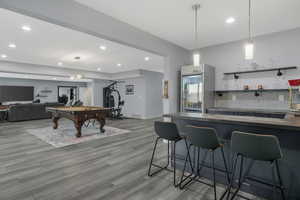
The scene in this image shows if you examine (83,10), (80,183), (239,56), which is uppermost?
(83,10)

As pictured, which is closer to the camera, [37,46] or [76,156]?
[76,156]

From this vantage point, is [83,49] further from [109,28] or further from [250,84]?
[250,84]

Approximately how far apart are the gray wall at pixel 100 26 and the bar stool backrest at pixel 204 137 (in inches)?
83.7

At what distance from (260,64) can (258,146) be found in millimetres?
3059

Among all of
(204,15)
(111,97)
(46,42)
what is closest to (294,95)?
(204,15)

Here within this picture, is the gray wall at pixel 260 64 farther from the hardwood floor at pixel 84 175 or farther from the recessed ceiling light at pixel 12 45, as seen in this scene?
the recessed ceiling light at pixel 12 45

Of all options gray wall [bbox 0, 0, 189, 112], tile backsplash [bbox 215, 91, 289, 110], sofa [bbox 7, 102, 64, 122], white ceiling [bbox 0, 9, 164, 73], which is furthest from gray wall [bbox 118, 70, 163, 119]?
tile backsplash [bbox 215, 91, 289, 110]

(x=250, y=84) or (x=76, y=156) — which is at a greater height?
(x=250, y=84)

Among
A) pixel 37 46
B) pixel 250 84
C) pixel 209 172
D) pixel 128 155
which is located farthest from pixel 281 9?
pixel 37 46

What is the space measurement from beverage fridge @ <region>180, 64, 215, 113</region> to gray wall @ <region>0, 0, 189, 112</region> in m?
0.25

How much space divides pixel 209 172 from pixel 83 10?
3.16 m

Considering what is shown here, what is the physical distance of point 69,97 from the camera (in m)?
13.1

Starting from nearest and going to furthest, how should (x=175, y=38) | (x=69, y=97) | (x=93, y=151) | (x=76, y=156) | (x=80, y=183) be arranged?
(x=80, y=183), (x=76, y=156), (x=93, y=151), (x=175, y=38), (x=69, y=97)

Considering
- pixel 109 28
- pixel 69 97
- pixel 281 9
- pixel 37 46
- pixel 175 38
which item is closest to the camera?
pixel 281 9
